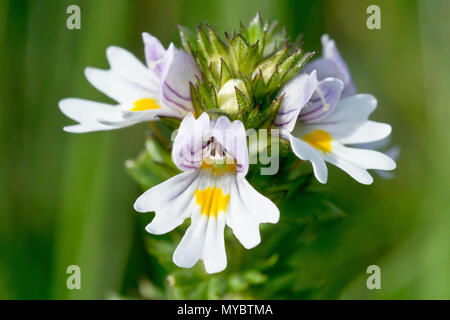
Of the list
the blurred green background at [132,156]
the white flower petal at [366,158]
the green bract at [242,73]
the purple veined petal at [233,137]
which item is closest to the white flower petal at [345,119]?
the white flower petal at [366,158]

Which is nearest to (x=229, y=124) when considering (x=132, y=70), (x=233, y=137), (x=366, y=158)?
(x=233, y=137)

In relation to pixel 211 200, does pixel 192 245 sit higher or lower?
lower

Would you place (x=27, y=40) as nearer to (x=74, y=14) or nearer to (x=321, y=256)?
(x=74, y=14)

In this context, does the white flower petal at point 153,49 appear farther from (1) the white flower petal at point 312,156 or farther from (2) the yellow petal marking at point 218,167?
(1) the white flower petal at point 312,156

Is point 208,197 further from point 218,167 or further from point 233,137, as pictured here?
point 233,137
